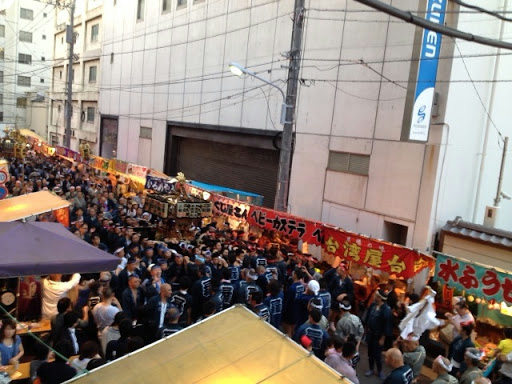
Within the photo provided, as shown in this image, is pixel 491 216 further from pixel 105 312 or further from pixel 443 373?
pixel 105 312

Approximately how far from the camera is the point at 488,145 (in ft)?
41.8

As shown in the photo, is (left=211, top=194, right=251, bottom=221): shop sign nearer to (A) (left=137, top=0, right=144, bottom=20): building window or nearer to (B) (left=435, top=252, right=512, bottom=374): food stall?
(B) (left=435, top=252, right=512, bottom=374): food stall

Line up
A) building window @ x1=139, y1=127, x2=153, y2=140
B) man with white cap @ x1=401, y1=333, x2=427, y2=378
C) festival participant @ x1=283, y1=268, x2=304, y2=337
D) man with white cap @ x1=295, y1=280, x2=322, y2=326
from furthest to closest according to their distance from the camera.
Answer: building window @ x1=139, y1=127, x2=153, y2=140 → festival participant @ x1=283, y1=268, x2=304, y2=337 → man with white cap @ x1=295, y1=280, x2=322, y2=326 → man with white cap @ x1=401, y1=333, x2=427, y2=378

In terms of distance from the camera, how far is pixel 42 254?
6652mm

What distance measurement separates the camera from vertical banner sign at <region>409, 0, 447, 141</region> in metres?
11.6

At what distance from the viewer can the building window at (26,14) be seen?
54225 mm

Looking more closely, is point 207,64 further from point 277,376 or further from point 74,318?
point 277,376

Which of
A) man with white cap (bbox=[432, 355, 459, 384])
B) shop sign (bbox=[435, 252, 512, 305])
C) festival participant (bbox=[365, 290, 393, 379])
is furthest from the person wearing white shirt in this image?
shop sign (bbox=[435, 252, 512, 305])

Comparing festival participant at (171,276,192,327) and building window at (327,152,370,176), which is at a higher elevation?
building window at (327,152,370,176)

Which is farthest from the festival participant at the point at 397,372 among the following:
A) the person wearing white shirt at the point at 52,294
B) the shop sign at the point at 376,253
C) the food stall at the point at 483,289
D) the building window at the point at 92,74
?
the building window at the point at 92,74

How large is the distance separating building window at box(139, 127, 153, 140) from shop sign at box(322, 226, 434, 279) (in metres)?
18.3

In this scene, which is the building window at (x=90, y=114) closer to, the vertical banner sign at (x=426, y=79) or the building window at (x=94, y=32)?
the building window at (x=94, y=32)

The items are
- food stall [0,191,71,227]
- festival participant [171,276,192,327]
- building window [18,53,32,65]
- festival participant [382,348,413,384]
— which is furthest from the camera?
building window [18,53,32,65]

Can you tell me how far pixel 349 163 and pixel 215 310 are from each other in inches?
340
